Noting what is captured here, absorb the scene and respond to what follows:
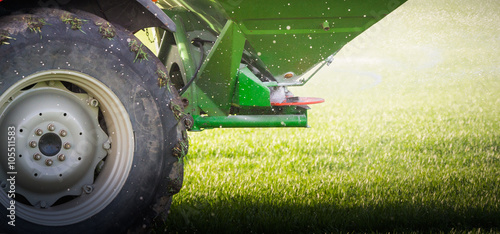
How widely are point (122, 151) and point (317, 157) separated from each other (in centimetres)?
298

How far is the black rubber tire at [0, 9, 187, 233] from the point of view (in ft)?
6.59

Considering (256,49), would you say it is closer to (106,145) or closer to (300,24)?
(300,24)

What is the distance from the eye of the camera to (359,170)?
4.64 metres

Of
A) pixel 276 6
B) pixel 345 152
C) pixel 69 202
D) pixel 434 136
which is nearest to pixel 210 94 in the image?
pixel 276 6

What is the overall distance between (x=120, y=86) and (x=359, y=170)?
294cm

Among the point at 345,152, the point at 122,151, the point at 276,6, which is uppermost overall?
the point at 276,6

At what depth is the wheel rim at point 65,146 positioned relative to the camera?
2.15 m

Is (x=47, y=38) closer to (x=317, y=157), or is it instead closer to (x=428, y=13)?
(x=317, y=157)

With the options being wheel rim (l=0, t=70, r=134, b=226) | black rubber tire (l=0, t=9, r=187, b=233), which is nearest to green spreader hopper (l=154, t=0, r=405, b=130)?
black rubber tire (l=0, t=9, r=187, b=233)

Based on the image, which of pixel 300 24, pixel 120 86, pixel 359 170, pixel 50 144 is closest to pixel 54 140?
pixel 50 144

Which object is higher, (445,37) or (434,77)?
(445,37)

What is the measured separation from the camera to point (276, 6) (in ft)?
11.6

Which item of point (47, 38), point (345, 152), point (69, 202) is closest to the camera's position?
point (47, 38)

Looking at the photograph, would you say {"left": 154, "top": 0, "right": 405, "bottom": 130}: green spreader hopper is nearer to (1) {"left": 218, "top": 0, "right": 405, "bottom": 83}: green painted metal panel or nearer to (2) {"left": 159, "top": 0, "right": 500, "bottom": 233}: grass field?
(1) {"left": 218, "top": 0, "right": 405, "bottom": 83}: green painted metal panel
